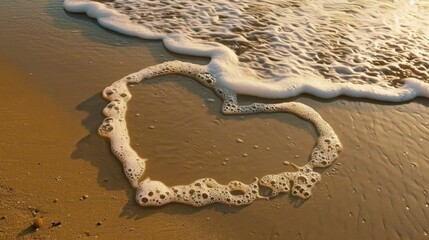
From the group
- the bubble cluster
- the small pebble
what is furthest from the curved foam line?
the small pebble

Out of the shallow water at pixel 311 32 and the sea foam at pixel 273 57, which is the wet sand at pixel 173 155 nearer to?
the sea foam at pixel 273 57

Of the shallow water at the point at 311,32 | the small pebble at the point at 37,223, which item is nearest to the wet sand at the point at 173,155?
the small pebble at the point at 37,223

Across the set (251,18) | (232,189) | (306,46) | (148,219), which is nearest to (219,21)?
(251,18)

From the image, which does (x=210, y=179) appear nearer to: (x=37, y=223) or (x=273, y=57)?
(x=37, y=223)

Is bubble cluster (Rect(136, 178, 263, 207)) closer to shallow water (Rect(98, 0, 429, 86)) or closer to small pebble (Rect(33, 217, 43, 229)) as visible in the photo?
small pebble (Rect(33, 217, 43, 229))

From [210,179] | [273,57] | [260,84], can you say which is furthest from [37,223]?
[273,57]
